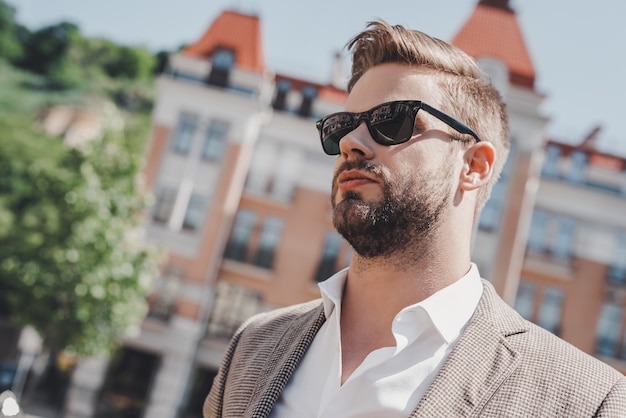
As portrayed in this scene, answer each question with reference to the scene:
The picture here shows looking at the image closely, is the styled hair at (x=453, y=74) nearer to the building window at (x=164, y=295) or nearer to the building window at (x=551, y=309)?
the building window at (x=164, y=295)

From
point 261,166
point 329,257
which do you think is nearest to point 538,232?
point 329,257

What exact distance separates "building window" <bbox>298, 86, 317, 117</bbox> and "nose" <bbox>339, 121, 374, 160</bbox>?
18567 mm

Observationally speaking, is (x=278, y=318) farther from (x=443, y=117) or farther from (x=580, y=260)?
(x=580, y=260)

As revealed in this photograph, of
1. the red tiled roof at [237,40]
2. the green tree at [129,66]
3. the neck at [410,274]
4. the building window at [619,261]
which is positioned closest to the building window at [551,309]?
the building window at [619,261]

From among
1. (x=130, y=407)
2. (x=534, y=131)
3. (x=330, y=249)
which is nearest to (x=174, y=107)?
(x=330, y=249)

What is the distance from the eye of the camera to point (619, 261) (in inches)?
786

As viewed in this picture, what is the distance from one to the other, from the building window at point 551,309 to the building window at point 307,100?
10043mm

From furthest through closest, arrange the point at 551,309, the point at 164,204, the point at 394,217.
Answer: the point at 551,309, the point at 164,204, the point at 394,217

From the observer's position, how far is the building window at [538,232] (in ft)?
65.0

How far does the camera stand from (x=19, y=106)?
3794 cm

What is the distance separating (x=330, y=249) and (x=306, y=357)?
17.6 metres

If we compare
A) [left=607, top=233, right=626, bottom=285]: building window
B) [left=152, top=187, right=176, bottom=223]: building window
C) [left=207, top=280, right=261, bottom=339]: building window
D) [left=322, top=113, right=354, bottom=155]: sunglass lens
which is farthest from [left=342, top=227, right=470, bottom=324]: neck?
[left=607, top=233, right=626, bottom=285]: building window

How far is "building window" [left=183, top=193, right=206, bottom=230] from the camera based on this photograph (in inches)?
752

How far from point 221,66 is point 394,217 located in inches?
761
